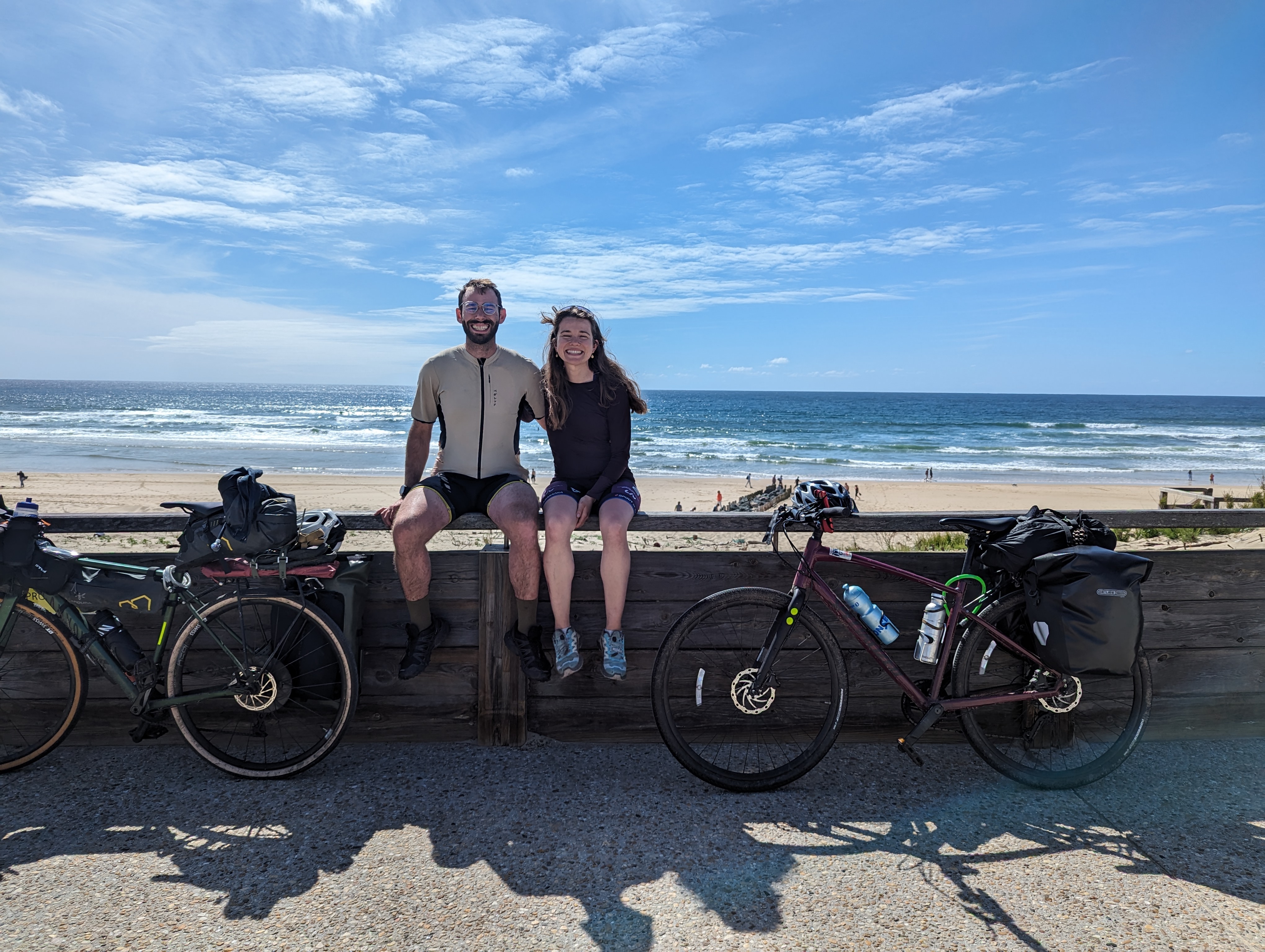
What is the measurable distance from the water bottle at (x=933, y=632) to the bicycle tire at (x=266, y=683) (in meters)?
2.46

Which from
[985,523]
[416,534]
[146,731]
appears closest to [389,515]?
[416,534]

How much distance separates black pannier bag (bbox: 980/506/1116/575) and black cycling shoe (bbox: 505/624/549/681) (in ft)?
6.63

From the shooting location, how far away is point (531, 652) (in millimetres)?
3455

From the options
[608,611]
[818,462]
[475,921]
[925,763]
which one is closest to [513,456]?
[608,611]

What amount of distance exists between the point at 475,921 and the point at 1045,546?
2.60 m

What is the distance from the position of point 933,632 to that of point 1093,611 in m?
0.62

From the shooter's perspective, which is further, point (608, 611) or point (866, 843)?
point (608, 611)

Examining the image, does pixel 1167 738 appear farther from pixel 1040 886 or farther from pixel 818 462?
pixel 818 462

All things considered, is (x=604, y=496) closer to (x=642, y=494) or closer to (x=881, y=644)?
(x=881, y=644)

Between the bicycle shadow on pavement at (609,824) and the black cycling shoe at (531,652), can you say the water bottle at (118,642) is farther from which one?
the black cycling shoe at (531,652)

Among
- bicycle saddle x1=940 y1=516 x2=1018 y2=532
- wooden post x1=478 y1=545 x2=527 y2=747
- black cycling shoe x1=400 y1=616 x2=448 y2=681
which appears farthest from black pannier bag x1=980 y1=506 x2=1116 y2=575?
black cycling shoe x1=400 y1=616 x2=448 y2=681

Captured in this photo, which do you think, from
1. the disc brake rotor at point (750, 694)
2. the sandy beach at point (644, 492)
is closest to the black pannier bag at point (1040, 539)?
the disc brake rotor at point (750, 694)

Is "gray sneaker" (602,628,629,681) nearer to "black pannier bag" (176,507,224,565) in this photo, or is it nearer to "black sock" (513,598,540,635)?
"black sock" (513,598,540,635)

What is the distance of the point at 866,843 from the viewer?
2.88 m
